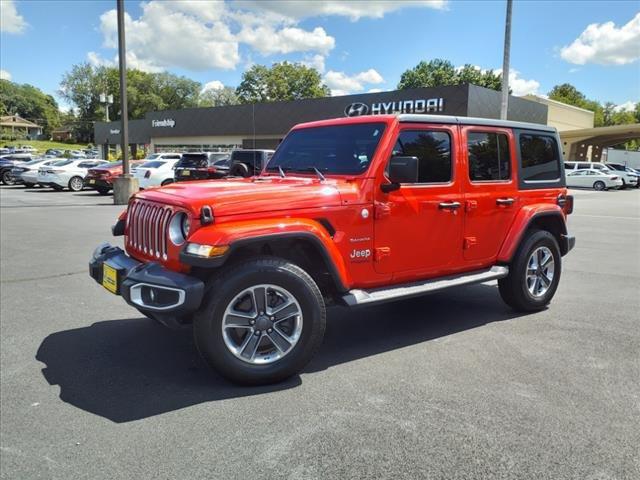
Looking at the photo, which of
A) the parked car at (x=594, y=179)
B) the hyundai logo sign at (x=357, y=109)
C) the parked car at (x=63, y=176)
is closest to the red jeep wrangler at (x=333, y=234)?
the parked car at (x=63, y=176)

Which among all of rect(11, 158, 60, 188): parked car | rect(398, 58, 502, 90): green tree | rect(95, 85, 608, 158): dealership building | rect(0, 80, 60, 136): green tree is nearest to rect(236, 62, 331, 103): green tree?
rect(398, 58, 502, 90): green tree

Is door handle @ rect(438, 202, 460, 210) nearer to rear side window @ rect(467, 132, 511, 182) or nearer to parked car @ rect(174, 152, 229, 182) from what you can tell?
rear side window @ rect(467, 132, 511, 182)

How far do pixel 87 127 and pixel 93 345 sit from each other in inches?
4499

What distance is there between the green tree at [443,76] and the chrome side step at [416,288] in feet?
218

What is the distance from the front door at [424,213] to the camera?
421 centimetres

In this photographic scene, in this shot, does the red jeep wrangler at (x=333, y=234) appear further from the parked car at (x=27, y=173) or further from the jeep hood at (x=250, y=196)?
the parked car at (x=27, y=173)

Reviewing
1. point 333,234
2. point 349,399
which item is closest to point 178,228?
point 333,234

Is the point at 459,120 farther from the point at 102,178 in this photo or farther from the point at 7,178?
the point at 7,178

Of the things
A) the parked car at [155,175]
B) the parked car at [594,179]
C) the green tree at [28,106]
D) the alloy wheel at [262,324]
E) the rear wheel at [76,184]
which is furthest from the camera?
the green tree at [28,106]

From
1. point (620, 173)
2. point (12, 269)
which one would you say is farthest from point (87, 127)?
point (12, 269)

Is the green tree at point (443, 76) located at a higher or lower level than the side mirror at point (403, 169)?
higher

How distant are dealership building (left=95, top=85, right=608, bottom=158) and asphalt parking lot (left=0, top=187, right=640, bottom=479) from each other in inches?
644

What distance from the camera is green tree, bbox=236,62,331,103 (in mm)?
81125

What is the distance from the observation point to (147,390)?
141 inches
